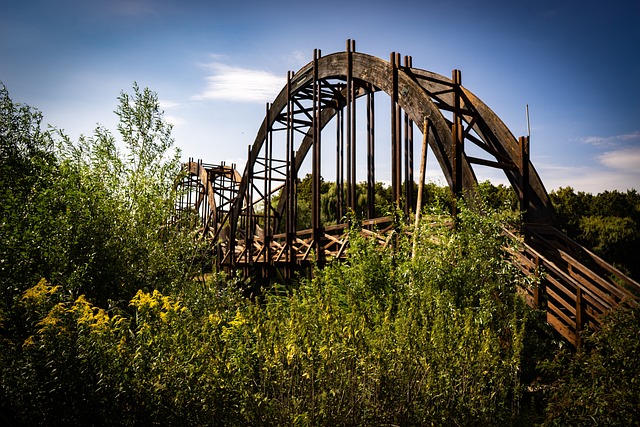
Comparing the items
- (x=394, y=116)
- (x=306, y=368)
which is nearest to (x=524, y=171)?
(x=394, y=116)

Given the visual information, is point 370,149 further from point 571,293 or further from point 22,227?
point 22,227

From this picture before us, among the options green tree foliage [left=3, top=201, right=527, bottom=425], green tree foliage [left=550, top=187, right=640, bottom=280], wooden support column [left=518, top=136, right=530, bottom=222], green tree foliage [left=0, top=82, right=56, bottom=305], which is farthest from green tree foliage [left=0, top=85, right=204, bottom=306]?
green tree foliage [left=550, top=187, right=640, bottom=280]

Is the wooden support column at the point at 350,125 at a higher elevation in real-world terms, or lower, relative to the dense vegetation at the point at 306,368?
higher

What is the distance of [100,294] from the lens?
726 centimetres

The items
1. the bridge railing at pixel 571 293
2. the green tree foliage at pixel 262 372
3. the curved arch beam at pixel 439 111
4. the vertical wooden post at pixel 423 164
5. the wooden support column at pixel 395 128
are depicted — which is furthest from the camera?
the wooden support column at pixel 395 128

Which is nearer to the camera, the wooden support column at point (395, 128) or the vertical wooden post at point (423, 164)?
the vertical wooden post at point (423, 164)

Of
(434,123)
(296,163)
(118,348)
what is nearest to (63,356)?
(118,348)

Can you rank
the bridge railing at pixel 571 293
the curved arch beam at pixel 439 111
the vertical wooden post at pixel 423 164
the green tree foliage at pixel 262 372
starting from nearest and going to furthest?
the green tree foliage at pixel 262 372, the bridge railing at pixel 571 293, the vertical wooden post at pixel 423 164, the curved arch beam at pixel 439 111

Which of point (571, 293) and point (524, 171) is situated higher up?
point (524, 171)

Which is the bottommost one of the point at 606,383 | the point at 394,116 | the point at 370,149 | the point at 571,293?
the point at 606,383

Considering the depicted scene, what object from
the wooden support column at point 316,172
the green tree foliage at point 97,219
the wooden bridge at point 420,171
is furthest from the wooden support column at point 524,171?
the green tree foliage at point 97,219

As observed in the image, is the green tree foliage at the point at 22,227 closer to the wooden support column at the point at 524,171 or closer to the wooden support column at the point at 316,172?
the wooden support column at the point at 316,172

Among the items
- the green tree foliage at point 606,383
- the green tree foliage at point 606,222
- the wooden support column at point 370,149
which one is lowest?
the green tree foliage at point 606,383

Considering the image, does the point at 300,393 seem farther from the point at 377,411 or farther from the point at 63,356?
the point at 63,356
